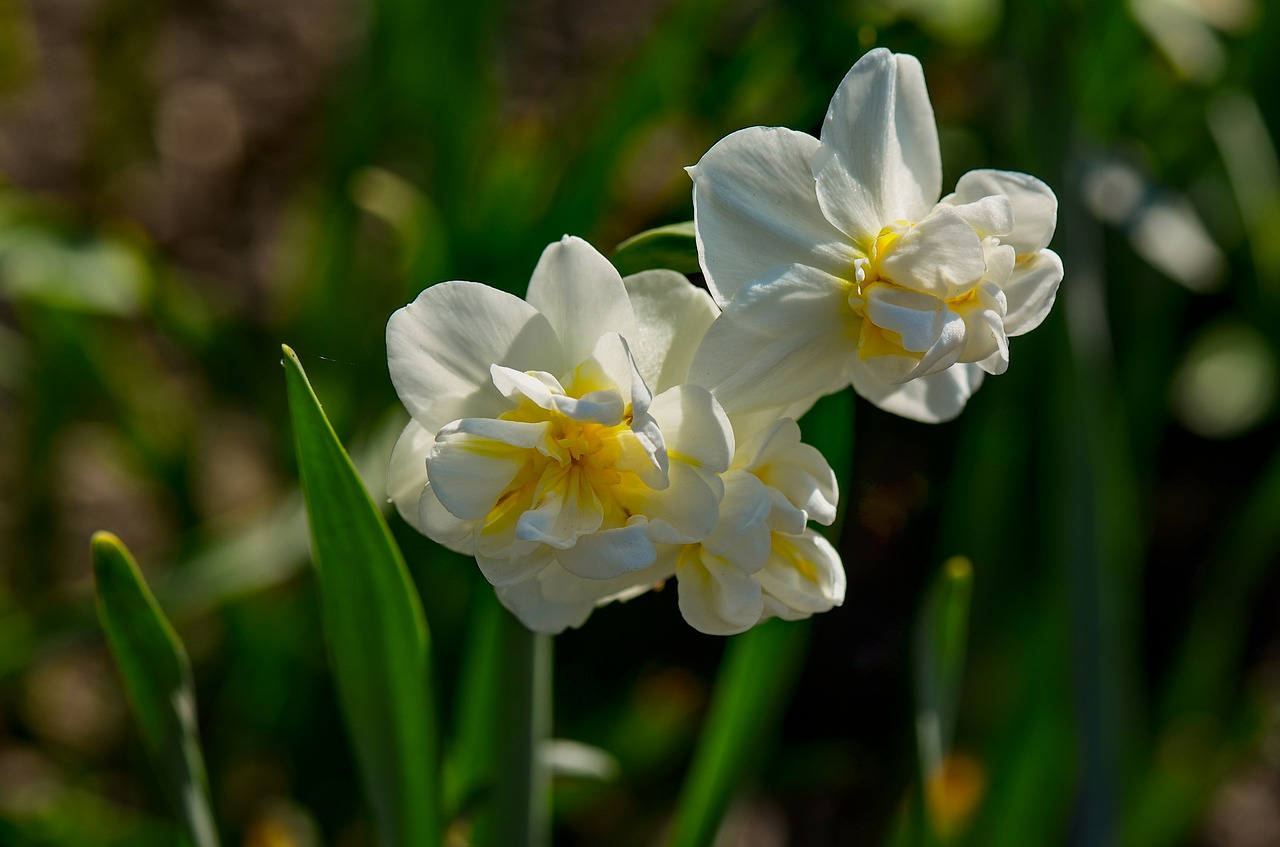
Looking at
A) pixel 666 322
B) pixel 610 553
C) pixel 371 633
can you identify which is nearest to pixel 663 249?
pixel 666 322

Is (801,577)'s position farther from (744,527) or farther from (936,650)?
(936,650)

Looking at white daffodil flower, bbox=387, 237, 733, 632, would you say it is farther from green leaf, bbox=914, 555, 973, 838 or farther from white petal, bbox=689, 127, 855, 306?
green leaf, bbox=914, 555, 973, 838

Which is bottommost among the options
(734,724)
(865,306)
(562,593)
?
(734,724)

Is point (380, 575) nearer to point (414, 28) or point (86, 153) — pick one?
point (414, 28)

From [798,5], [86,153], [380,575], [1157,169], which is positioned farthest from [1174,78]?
[86,153]

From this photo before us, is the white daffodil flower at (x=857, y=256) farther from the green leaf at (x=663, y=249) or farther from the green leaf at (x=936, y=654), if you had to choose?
the green leaf at (x=936, y=654)

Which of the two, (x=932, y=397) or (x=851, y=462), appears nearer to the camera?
(x=932, y=397)

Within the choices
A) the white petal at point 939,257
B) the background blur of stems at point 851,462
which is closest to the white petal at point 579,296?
the white petal at point 939,257

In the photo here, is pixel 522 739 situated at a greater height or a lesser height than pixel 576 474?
lesser
